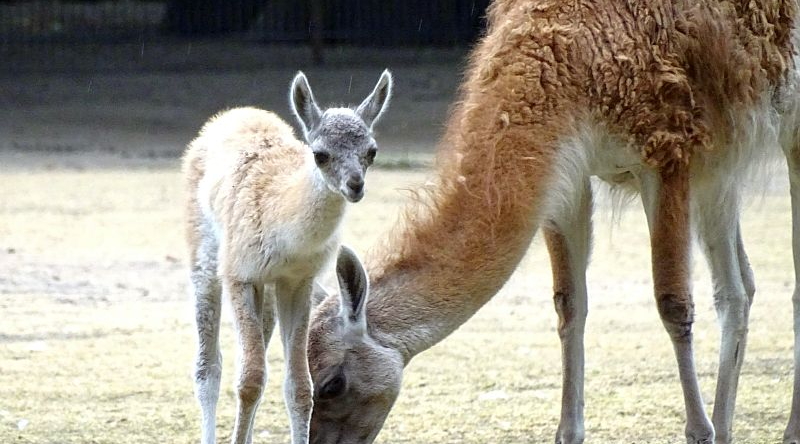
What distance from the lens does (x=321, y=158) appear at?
486 centimetres

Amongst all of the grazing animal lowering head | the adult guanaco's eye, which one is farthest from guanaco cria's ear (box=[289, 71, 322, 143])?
the adult guanaco's eye

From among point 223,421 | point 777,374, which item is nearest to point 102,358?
point 223,421

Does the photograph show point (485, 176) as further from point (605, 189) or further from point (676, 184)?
point (605, 189)

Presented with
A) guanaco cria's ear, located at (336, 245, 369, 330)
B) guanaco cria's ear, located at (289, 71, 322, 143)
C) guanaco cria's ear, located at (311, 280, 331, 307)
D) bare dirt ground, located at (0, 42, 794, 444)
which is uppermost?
guanaco cria's ear, located at (289, 71, 322, 143)

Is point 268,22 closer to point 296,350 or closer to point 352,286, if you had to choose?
point 296,350

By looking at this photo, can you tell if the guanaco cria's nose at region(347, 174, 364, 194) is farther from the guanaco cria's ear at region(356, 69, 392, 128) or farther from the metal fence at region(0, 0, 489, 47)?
the metal fence at region(0, 0, 489, 47)

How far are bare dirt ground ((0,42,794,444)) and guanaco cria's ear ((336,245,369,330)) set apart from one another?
27.6 inches

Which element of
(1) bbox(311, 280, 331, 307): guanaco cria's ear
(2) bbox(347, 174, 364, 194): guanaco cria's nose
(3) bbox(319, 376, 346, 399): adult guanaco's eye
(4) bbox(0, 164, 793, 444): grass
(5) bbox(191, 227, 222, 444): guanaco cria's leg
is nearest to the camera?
(2) bbox(347, 174, 364, 194): guanaco cria's nose

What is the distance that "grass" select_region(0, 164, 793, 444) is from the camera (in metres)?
6.35

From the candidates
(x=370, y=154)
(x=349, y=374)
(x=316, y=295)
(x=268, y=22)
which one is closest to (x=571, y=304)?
(x=316, y=295)

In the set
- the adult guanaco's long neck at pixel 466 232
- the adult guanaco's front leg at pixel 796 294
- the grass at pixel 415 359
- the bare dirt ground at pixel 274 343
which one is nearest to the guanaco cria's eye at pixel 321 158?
the adult guanaco's long neck at pixel 466 232

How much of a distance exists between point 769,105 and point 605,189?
0.73 meters

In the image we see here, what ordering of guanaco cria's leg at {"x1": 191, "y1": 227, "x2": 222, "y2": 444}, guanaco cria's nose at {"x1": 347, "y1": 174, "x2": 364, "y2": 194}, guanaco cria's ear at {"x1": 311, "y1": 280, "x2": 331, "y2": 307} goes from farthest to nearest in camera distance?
guanaco cria's leg at {"x1": 191, "y1": 227, "x2": 222, "y2": 444}, guanaco cria's ear at {"x1": 311, "y1": 280, "x2": 331, "y2": 307}, guanaco cria's nose at {"x1": 347, "y1": 174, "x2": 364, "y2": 194}

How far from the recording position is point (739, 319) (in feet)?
20.7
